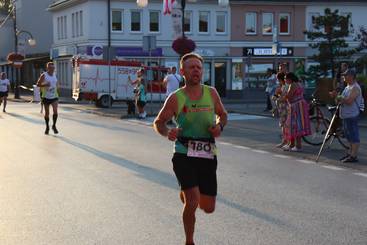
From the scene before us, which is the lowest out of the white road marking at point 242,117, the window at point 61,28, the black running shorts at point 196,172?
the white road marking at point 242,117

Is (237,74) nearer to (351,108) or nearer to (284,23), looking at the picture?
(284,23)

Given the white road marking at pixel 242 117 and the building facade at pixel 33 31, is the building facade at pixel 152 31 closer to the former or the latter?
the building facade at pixel 33 31

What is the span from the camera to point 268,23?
47.2 metres

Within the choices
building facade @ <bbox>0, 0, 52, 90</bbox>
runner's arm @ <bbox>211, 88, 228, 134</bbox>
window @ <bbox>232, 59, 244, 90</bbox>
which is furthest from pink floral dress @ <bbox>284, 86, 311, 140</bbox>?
building facade @ <bbox>0, 0, 52, 90</bbox>

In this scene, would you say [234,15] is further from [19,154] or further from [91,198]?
[91,198]

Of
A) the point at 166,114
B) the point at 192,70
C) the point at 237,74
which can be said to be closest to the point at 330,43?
the point at 237,74

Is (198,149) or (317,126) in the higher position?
(198,149)

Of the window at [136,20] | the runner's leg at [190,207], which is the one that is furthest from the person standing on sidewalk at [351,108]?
the window at [136,20]

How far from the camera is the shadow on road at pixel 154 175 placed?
7.16m

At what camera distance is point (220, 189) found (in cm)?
885

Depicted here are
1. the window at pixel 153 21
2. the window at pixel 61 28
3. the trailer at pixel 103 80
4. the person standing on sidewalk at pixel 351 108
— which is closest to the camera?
the person standing on sidewalk at pixel 351 108

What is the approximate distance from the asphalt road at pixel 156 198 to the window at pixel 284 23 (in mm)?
34461

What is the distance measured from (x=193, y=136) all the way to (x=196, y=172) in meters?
0.32

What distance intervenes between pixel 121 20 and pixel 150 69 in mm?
11988
